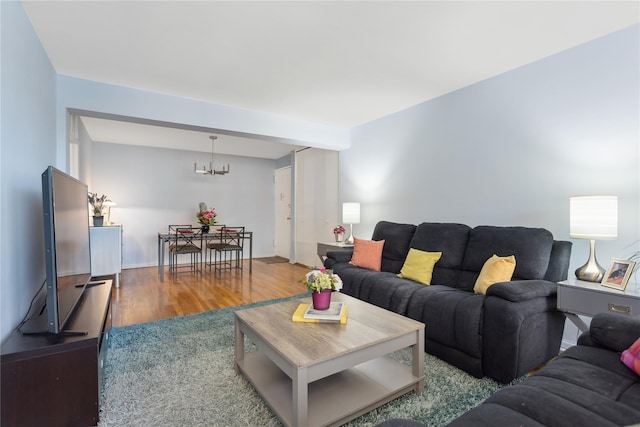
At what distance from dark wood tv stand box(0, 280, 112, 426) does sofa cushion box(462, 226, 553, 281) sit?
2758mm

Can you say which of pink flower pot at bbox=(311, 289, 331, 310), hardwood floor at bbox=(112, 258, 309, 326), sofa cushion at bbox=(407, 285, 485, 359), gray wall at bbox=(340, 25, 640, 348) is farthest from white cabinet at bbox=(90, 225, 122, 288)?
sofa cushion at bbox=(407, 285, 485, 359)

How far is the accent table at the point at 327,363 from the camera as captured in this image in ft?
4.86

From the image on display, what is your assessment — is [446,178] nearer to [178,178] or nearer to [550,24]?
[550,24]

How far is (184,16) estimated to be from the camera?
2.06 m

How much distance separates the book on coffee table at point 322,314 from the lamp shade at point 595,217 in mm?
1722

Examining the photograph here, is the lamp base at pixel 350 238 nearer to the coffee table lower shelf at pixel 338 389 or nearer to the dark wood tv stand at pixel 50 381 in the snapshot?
the coffee table lower shelf at pixel 338 389

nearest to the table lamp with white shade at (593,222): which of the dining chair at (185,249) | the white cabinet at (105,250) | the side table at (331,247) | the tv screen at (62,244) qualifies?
the side table at (331,247)

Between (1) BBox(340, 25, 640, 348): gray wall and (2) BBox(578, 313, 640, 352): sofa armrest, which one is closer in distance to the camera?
(2) BBox(578, 313, 640, 352): sofa armrest

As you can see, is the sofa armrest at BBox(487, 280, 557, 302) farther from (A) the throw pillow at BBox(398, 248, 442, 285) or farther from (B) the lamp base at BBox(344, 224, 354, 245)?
(B) the lamp base at BBox(344, 224, 354, 245)

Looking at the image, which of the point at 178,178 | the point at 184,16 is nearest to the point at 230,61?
the point at 184,16

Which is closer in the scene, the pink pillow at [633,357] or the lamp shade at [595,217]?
the pink pillow at [633,357]

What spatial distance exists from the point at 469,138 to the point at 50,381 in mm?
3688

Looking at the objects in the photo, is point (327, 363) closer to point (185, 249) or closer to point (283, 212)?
point (185, 249)

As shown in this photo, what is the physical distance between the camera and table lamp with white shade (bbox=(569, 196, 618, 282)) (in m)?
2.01
